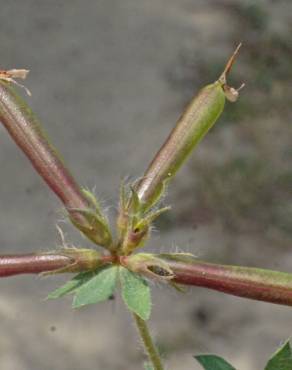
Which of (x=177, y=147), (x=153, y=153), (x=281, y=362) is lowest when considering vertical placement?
(x=281, y=362)

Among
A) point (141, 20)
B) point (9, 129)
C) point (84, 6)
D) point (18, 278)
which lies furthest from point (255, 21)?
point (9, 129)

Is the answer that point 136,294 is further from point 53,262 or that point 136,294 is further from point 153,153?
point 153,153

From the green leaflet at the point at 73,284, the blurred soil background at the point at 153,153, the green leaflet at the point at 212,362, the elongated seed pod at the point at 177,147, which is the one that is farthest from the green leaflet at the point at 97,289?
the blurred soil background at the point at 153,153

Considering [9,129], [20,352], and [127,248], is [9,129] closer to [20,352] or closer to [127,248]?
[127,248]

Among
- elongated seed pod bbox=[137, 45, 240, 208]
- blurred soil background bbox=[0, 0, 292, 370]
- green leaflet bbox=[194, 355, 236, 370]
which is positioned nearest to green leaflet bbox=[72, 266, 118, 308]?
elongated seed pod bbox=[137, 45, 240, 208]

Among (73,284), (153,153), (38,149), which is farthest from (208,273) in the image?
(153,153)

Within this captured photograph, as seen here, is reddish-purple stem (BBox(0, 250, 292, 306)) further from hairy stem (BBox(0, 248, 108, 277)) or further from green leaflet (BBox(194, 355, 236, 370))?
green leaflet (BBox(194, 355, 236, 370))

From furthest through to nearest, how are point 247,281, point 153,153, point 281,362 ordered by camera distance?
point 153,153
point 281,362
point 247,281

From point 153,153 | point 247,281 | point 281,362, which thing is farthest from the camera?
point 153,153
